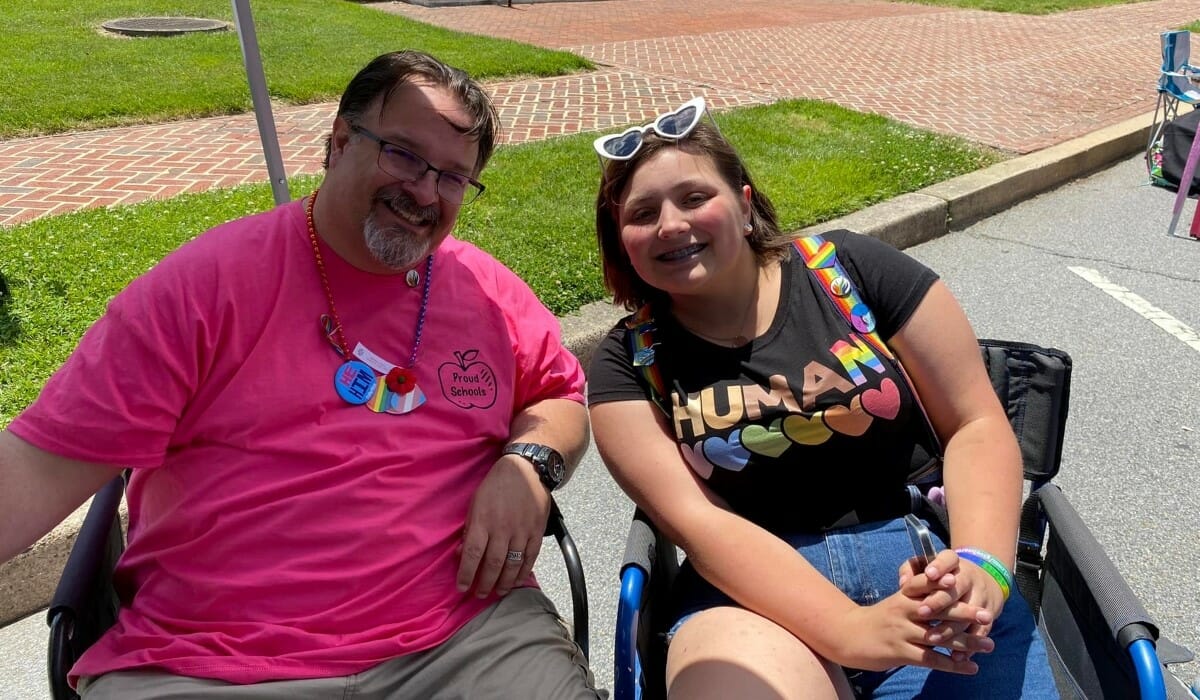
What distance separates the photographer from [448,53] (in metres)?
9.94

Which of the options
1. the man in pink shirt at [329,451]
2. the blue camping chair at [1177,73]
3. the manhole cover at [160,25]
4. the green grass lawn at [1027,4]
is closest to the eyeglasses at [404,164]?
the man in pink shirt at [329,451]

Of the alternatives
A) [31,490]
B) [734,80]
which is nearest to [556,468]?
[31,490]

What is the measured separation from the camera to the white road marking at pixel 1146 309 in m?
4.37

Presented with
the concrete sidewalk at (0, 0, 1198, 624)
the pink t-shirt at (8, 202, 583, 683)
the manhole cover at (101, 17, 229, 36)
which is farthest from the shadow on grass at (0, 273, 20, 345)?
the manhole cover at (101, 17, 229, 36)

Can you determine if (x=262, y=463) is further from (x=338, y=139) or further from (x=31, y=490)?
(x=338, y=139)

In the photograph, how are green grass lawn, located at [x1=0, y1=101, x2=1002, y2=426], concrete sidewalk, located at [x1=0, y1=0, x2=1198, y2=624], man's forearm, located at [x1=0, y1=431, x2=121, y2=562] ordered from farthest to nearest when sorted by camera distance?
concrete sidewalk, located at [x1=0, y1=0, x2=1198, y2=624], green grass lawn, located at [x1=0, y1=101, x2=1002, y2=426], man's forearm, located at [x1=0, y1=431, x2=121, y2=562]

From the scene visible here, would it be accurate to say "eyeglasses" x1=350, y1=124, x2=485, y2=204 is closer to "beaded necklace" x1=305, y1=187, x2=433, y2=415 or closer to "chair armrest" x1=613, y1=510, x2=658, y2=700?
"beaded necklace" x1=305, y1=187, x2=433, y2=415

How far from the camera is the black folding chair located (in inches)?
62.3

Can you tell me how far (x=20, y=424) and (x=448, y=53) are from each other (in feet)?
29.7

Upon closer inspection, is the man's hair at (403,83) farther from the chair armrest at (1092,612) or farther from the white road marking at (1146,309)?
the white road marking at (1146,309)

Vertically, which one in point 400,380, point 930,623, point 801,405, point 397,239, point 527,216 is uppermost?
point 397,239

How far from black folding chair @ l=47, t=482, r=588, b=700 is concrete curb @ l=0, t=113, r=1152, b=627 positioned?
3.14 feet

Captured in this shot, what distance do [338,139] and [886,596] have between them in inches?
57.9

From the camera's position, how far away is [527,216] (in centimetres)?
504
